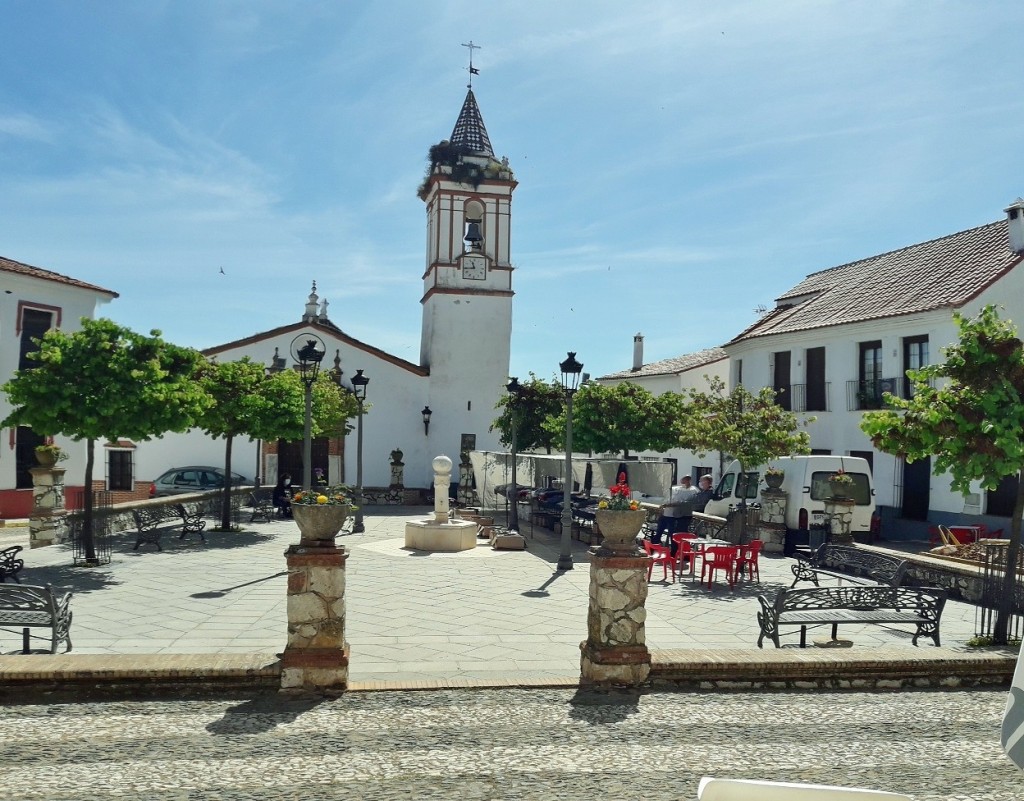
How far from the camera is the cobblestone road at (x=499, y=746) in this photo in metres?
4.45

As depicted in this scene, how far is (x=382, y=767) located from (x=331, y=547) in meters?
2.01

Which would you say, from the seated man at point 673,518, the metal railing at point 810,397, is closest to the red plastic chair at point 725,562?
the seated man at point 673,518

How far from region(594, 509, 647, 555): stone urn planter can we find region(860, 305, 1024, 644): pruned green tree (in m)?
3.72

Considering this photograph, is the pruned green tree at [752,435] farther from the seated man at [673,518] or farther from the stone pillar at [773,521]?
the stone pillar at [773,521]

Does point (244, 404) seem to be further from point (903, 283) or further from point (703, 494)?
point (903, 283)

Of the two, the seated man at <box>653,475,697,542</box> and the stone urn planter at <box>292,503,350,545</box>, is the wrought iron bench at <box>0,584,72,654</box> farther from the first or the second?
the seated man at <box>653,475,697,542</box>

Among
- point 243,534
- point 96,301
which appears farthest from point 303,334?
point 243,534

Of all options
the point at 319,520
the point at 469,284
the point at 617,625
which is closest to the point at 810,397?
the point at 469,284

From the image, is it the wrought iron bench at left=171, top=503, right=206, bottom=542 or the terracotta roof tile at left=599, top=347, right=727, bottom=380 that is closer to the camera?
the wrought iron bench at left=171, top=503, right=206, bottom=542

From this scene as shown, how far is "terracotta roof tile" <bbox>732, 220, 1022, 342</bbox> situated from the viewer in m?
21.0

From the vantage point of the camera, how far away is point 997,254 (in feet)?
70.8

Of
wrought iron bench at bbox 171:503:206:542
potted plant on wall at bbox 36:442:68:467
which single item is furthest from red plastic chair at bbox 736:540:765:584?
potted plant on wall at bbox 36:442:68:467

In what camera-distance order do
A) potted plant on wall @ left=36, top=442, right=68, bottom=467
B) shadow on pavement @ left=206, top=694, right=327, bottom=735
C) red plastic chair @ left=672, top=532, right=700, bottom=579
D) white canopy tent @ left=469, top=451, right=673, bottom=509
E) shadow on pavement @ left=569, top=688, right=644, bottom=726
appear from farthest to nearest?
white canopy tent @ left=469, top=451, right=673, bottom=509 → potted plant on wall @ left=36, top=442, right=68, bottom=467 → red plastic chair @ left=672, top=532, right=700, bottom=579 → shadow on pavement @ left=569, top=688, right=644, bottom=726 → shadow on pavement @ left=206, top=694, right=327, bottom=735

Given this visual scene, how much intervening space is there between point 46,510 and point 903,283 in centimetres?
2183
